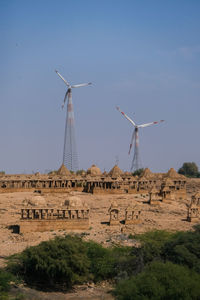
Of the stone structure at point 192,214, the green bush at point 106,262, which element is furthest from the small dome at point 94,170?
the green bush at point 106,262

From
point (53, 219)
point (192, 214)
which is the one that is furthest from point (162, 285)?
point (192, 214)

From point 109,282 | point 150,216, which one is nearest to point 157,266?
point 109,282

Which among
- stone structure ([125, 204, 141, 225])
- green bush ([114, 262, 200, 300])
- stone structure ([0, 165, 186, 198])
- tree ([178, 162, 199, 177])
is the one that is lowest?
green bush ([114, 262, 200, 300])

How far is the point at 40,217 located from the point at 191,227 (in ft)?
41.5

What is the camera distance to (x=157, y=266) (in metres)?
28.5

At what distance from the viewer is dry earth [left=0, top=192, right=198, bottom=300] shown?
3581 cm

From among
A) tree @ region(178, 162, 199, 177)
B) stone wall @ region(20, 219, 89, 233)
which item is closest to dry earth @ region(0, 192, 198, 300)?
stone wall @ region(20, 219, 89, 233)

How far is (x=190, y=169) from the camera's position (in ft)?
386

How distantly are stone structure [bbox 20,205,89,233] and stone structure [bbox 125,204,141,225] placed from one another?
12.3 feet

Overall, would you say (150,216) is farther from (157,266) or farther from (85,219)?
(157,266)

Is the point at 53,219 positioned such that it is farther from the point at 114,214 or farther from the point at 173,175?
the point at 173,175

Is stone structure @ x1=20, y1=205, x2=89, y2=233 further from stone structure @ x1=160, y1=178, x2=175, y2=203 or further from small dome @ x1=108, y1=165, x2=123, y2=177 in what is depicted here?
small dome @ x1=108, y1=165, x2=123, y2=177

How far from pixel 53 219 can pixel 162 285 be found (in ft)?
51.4

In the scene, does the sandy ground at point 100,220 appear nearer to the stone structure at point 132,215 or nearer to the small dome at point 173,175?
the stone structure at point 132,215
